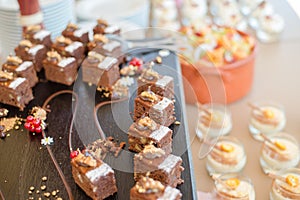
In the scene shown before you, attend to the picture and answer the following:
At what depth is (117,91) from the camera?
205cm

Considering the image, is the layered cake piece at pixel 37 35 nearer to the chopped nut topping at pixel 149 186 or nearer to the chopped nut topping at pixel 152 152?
the chopped nut topping at pixel 152 152

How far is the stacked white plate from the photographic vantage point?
8.79ft

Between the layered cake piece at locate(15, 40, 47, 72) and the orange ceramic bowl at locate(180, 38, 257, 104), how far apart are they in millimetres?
727

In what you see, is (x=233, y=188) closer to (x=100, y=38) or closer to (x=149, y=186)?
(x=149, y=186)

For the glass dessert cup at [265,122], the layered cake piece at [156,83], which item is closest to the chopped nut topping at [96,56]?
the layered cake piece at [156,83]

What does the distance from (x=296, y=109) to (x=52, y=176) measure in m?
1.55

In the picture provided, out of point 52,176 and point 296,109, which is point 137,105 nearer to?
point 52,176

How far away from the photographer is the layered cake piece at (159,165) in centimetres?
151

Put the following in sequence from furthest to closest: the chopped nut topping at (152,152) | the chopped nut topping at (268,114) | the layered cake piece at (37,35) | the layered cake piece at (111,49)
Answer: the chopped nut topping at (268,114) → the layered cake piece at (37,35) → the layered cake piece at (111,49) → the chopped nut topping at (152,152)

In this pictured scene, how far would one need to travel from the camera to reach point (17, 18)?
2680 millimetres

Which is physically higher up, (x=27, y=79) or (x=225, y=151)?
(x=27, y=79)

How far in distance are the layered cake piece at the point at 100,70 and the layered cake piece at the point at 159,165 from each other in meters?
0.61

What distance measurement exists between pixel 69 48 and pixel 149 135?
786 mm

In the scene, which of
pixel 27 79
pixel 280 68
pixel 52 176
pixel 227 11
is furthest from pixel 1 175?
pixel 227 11
